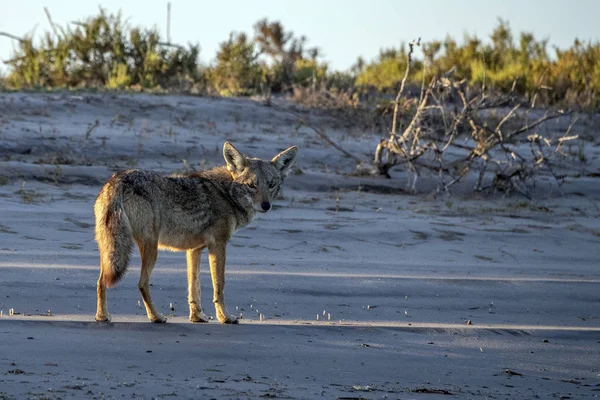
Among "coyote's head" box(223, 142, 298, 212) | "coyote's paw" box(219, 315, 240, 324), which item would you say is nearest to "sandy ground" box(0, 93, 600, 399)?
"coyote's paw" box(219, 315, 240, 324)

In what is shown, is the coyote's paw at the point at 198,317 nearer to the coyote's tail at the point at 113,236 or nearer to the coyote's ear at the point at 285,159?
the coyote's tail at the point at 113,236

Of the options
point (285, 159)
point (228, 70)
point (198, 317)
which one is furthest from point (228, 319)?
point (228, 70)

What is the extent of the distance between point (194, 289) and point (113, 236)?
3.12 feet

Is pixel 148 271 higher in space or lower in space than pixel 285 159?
lower

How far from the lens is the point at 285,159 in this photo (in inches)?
289

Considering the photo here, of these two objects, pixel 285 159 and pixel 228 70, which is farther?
pixel 228 70

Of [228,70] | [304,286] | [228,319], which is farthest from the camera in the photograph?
[228,70]

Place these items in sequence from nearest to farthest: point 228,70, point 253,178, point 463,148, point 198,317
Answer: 1. point 198,317
2. point 253,178
3. point 463,148
4. point 228,70

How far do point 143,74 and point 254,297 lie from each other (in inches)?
472

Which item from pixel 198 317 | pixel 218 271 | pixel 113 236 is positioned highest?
pixel 113 236

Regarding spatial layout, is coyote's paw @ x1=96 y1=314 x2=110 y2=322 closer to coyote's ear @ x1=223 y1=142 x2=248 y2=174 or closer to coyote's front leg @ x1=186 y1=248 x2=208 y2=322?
coyote's front leg @ x1=186 y1=248 x2=208 y2=322

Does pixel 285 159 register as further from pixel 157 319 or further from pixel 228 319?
pixel 157 319

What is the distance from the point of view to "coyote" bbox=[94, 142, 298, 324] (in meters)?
5.96

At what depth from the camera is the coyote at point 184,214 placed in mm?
5957
